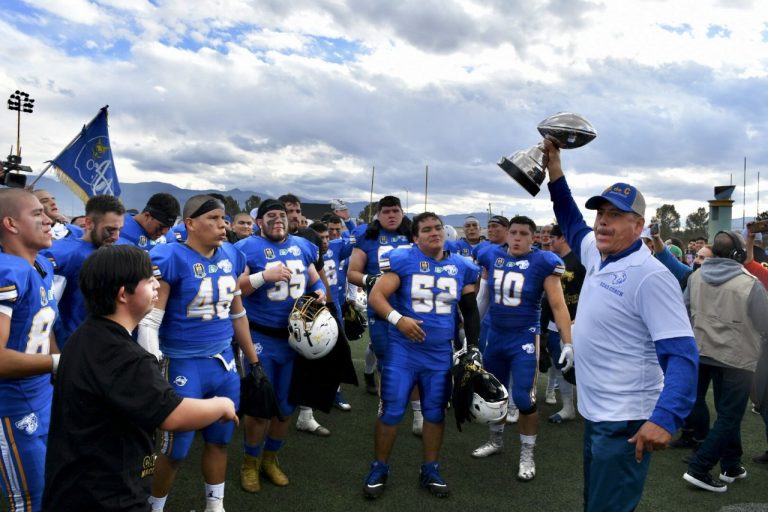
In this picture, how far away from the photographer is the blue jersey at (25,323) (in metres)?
2.65

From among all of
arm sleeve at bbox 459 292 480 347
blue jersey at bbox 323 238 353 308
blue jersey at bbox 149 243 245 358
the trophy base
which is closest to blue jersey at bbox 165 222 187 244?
blue jersey at bbox 323 238 353 308

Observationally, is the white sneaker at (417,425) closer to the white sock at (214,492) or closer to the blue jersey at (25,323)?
the white sock at (214,492)

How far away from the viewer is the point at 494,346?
17.2ft

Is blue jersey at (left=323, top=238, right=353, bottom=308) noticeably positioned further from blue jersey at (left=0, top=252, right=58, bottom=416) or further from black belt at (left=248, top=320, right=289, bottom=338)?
blue jersey at (left=0, top=252, right=58, bottom=416)

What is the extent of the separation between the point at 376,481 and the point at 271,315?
1.64 metres

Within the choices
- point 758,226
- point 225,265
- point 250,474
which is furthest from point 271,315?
point 758,226

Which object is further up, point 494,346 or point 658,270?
point 658,270

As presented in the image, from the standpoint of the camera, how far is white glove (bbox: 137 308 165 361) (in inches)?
127

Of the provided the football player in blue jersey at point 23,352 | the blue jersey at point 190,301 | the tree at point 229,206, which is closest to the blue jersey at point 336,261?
the tree at point 229,206

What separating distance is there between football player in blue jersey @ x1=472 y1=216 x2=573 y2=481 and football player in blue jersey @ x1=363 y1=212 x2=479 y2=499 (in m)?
0.70

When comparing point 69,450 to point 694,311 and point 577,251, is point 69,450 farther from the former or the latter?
point 694,311

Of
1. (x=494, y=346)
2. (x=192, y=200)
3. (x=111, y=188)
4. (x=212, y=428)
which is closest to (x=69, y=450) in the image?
(x=212, y=428)

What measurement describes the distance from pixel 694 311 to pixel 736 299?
0.39m

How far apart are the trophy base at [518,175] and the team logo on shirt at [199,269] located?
2.07 meters
